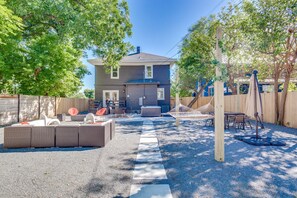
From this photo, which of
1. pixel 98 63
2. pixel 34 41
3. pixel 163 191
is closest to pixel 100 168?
pixel 163 191

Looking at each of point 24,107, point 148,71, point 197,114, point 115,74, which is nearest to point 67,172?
point 24,107

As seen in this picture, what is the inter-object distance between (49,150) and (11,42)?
29.6 ft

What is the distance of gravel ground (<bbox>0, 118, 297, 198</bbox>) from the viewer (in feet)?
9.03

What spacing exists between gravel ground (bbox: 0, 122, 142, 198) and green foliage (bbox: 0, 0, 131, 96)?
7516 millimetres

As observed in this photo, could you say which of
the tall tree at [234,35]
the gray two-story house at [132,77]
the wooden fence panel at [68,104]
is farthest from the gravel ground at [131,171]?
the gray two-story house at [132,77]

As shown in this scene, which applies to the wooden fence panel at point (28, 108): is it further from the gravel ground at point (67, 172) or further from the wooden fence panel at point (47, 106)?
the gravel ground at point (67, 172)

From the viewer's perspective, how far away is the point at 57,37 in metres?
10.9

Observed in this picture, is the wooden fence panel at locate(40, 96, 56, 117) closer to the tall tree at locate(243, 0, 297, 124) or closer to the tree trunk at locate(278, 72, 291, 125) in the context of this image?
the tall tree at locate(243, 0, 297, 124)

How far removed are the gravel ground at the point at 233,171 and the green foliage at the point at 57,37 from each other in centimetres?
887

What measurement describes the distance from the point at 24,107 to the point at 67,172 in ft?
31.9

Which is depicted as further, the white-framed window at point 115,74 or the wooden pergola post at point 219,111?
the white-framed window at point 115,74

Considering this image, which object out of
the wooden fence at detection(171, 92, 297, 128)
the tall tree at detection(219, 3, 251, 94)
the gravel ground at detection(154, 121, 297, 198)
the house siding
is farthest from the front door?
the gravel ground at detection(154, 121, 297, 198)

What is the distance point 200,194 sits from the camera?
267 centimetres

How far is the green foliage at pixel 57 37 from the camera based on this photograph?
973 centimetres
